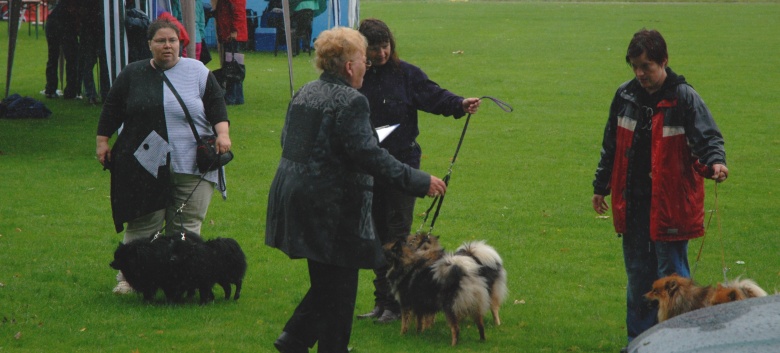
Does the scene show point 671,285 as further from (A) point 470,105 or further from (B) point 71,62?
(B) point 71,62

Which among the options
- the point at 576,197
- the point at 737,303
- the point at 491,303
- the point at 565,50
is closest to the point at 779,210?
the point at 576,197

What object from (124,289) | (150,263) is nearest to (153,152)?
(150,263)

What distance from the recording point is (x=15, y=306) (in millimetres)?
7031

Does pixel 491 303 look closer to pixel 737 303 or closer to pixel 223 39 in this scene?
pixel 737 303

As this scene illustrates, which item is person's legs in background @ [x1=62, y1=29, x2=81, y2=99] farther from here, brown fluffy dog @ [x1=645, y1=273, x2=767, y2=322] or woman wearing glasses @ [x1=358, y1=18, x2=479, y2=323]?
brown fluffy dog @ [x1=645, y1=273, x2=767, y2=322]

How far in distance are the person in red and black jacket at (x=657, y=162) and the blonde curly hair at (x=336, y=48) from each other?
1614mm

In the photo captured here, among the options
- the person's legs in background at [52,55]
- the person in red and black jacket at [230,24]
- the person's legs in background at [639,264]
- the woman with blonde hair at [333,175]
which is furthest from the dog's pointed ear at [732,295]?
the person's legs in background at [52,55]

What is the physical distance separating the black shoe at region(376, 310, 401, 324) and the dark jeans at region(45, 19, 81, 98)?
1227cm

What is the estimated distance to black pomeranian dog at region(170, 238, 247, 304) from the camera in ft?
22.9

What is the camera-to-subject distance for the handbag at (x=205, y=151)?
6.82 m

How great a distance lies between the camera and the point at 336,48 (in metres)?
4.89

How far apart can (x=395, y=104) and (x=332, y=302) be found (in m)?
1.75

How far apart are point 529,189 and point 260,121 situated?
5.99 metres

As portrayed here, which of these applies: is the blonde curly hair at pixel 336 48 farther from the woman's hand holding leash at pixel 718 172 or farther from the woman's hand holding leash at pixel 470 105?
the woman's hand holding leash at pixel 718 172
